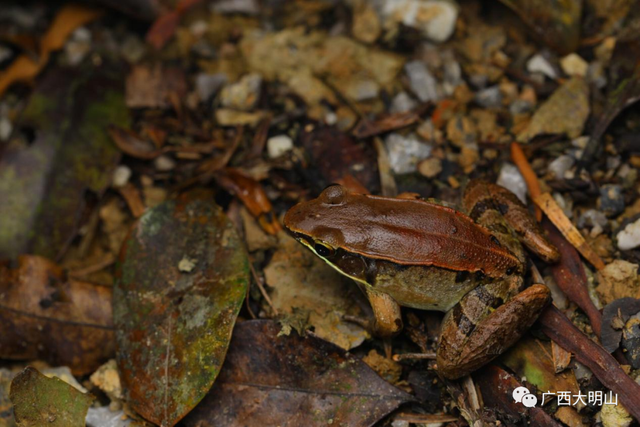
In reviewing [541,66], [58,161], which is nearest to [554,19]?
[541,66]

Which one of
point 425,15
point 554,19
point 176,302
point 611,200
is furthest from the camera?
point 425,15

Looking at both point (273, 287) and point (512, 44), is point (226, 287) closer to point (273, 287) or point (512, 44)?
point (273, 287)

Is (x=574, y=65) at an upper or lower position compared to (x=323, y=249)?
upper

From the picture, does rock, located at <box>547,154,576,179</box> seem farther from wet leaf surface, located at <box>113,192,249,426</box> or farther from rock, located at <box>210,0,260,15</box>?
rock, located at <box>210,0,260,15</box>

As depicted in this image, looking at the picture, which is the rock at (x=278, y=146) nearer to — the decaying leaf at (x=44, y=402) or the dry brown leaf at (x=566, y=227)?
the dry brown leaf at (x=566, y=227)

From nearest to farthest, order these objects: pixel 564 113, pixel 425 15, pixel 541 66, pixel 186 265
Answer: pixel 186 265
pixel 564 113
pixel 541 66
pixel 425 15

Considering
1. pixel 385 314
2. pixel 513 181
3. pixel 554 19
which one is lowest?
pixel 385 314

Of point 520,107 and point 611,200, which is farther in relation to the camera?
point 520,107

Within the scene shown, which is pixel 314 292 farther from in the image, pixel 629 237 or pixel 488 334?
pixel 629 237
